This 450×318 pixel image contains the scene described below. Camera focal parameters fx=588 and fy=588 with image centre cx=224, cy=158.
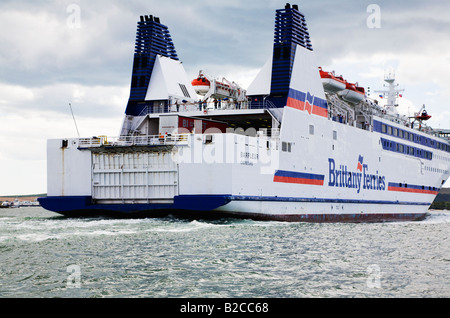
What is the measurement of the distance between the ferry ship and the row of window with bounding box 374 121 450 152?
24 cm

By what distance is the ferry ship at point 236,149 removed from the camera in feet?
85.9

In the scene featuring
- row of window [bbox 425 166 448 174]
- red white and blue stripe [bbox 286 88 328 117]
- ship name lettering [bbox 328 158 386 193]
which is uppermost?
red white and blue stripe [bbox 286 88 328 117]

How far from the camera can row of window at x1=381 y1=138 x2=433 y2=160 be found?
1664 inches

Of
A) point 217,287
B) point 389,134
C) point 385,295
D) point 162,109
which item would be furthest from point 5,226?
point 389,134

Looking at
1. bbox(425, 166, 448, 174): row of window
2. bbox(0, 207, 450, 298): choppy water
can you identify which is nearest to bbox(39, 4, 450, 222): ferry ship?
bbox(0, 207, 450, 298): choppy water

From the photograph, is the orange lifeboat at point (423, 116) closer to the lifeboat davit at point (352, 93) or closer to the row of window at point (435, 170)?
the row of window at point (435, 170)

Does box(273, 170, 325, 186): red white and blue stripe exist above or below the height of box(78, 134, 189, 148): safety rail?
below

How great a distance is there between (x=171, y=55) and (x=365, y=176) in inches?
589

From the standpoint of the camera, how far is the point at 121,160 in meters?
27.7

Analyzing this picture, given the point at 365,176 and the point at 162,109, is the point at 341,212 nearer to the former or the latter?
the point at 365,176

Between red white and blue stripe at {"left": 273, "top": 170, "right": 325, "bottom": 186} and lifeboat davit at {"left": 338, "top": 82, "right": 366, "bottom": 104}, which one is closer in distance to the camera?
red white and blue stripe at {"left": 273, "top": 170, "right": 325, "bottom": 186}

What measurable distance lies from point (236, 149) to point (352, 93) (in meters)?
15.4

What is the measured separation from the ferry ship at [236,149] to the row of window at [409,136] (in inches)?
9.3

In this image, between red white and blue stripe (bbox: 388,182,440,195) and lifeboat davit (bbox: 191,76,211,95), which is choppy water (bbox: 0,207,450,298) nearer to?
lifeboat davit (bbox: 191,76,211,95)
